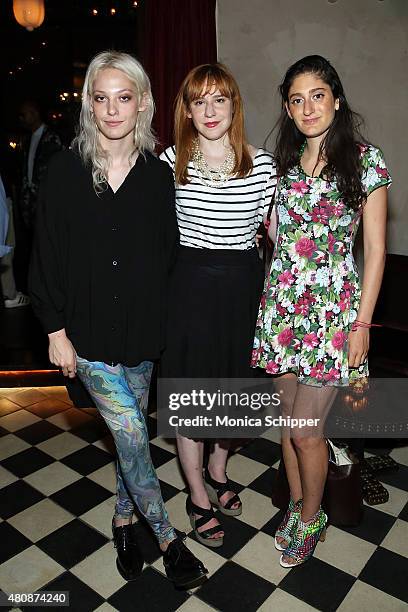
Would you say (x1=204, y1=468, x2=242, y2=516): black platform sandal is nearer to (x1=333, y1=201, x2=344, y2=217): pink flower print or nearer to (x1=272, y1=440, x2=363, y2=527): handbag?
(x1=272, y1=440, x2=363, y2=527): handbag

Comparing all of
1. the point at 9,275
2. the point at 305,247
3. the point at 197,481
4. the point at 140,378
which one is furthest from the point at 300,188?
the point at 9,275

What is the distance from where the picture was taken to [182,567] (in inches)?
81.9

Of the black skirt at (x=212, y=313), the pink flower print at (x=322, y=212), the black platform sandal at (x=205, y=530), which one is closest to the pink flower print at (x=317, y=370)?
the black skirt at (x=212, y=313)

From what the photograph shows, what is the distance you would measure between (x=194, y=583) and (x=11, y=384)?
246cm

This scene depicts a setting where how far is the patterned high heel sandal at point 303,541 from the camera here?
2.19 meters

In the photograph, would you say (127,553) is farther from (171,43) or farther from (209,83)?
(171,43)

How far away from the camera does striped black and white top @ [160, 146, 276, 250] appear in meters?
2.04

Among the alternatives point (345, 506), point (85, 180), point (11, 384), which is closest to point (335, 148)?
point (85, 180)

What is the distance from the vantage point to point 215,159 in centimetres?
209

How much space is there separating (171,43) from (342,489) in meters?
Answer: 3.00

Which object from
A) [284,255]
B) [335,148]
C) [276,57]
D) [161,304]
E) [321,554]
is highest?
[276,57]

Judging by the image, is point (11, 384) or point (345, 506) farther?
point (11, 384)

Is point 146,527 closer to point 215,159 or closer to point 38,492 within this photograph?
point 38,492

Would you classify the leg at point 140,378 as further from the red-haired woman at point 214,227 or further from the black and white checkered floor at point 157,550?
the black and white checkered floor at point 157,550
